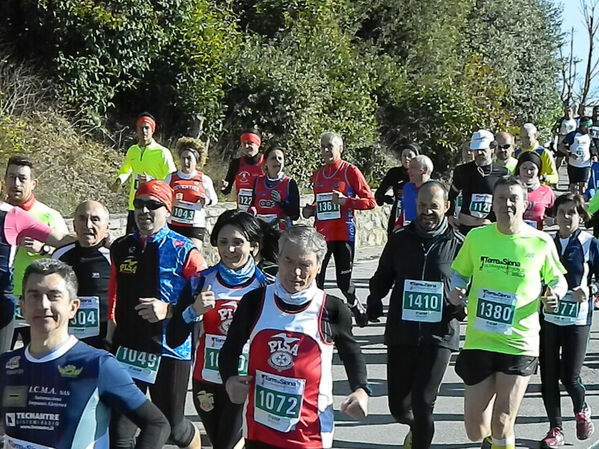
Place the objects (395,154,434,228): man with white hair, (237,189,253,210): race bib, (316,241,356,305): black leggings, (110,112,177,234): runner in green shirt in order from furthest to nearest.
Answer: (110,112,177,234): runner in green shirt, (237,189,253,210): race bib, (316,241,356,305): black leggings, (395,154,434,228): man with white hair

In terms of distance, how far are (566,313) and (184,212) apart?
516 centimetres

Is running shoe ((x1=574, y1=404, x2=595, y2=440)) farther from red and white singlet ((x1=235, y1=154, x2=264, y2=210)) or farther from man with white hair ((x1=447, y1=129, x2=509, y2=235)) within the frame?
red and white singlet ((x1=235, y1=154, x2=264, y2=210))

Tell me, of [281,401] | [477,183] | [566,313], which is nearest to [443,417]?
[566,313]

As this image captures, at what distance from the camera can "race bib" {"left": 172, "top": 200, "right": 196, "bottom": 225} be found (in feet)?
38.2

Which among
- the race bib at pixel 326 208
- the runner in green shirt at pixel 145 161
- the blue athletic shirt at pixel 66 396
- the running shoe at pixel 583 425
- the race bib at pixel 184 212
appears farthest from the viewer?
the runner in green shirt at pixel 145 161

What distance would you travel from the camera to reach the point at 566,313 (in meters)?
7.55

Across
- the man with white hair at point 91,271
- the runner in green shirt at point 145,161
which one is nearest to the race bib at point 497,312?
the man with white hair at point 91,271

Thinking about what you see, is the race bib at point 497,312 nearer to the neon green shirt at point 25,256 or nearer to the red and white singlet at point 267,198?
the neon green shirt at point 25,256

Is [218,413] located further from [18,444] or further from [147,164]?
[147,164]

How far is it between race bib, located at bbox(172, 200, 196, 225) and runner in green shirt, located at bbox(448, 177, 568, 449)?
219 inches

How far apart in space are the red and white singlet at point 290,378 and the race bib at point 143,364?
1.45 meters

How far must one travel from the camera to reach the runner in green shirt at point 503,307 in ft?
20.5

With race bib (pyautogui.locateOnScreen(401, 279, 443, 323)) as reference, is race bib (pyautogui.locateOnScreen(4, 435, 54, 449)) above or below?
below

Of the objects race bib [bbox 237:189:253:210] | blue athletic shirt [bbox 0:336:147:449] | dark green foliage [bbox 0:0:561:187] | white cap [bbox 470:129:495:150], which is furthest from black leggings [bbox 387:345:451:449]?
dark green foliage [bbox 0:0:561:187]
